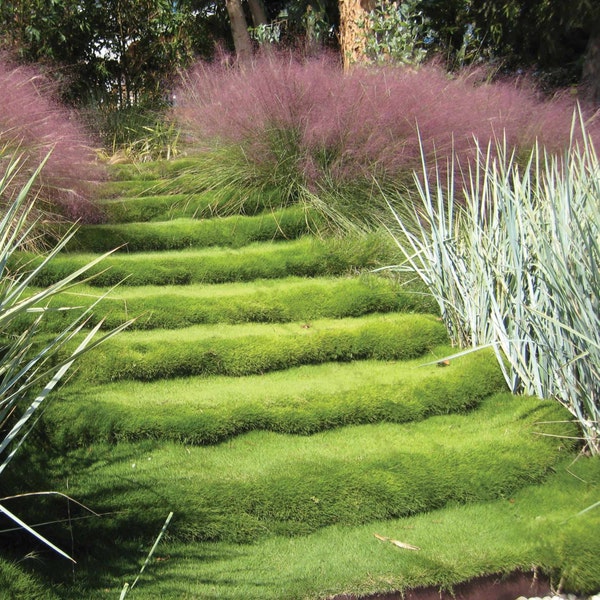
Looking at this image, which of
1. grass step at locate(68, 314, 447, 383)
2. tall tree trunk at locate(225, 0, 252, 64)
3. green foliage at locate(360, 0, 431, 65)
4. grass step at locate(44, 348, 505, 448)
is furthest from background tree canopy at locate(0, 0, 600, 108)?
A: grass step at locate(44, 348, 505, 448)

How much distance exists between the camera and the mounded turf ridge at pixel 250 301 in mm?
4305

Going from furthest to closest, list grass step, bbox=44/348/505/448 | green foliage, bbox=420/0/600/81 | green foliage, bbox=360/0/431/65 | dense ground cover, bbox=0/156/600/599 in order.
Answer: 1. green foliage, bbox=420/0/600/81
2. green foliage, bbox=360/0/431/65
3. grass step, bbox=44/348/505/448
4. dense ground cover, bbox=0/156/600/599

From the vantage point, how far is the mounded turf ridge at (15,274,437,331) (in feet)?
14.1

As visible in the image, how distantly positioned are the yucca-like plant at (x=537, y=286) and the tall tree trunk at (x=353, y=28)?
191 inches

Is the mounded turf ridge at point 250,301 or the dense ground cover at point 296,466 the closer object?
the dense ground cover at point 296,466

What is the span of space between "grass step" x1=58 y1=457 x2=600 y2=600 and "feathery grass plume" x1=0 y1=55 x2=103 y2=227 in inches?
129

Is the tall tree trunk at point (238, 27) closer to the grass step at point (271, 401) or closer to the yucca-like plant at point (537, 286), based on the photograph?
the yucca-like plant at point (537, 286)

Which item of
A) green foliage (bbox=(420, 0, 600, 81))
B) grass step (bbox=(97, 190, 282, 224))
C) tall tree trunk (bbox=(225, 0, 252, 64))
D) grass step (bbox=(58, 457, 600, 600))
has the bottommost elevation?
grass step (bbox=(58, 457, 600, 600))

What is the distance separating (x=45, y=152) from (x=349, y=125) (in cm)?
273

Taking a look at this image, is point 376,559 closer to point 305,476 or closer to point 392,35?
point 305,476

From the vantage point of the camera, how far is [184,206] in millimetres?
6156

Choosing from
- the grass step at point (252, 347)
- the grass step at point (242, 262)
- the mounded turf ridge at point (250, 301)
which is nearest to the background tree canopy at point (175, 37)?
the grass step at point (242, 262)

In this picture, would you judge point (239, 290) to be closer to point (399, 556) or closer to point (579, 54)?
point (399, 556)

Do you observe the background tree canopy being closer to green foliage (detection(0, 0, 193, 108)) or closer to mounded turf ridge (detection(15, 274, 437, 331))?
green foliage (detection(0, 0, 193, 108))
